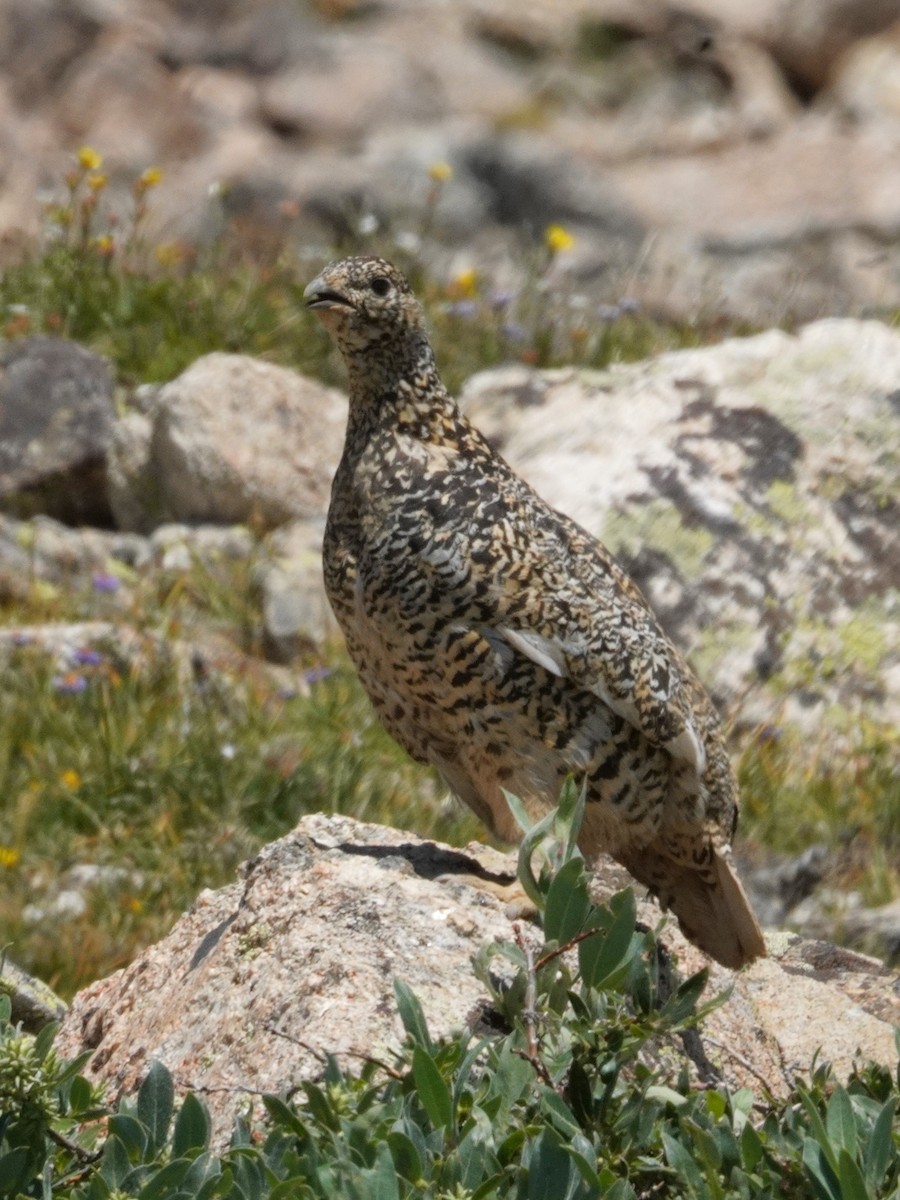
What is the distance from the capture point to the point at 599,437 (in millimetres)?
8656

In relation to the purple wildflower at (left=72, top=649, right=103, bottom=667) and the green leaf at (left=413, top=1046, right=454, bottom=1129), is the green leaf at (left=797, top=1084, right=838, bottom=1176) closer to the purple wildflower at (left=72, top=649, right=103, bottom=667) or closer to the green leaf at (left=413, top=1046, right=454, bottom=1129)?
the green leaf at (left=413, top=1046, right=454, bottom=1129)

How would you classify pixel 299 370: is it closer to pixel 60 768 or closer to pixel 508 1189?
pixel 60 768

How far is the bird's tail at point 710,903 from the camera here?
205 inches

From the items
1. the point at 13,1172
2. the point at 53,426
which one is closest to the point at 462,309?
the point at 53,426

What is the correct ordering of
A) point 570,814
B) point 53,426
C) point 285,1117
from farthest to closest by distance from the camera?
1. point 53,426
2. point 570,814
3. point 285,1117

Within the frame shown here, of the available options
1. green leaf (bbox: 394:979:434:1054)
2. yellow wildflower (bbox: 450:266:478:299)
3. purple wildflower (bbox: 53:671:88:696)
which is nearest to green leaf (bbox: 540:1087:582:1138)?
green leaf (bbox: 394:979:434:1054)

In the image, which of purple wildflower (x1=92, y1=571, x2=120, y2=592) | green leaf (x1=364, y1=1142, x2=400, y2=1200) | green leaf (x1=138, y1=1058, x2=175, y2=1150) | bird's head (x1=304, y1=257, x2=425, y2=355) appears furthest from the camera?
purple wildflower (x1=92, y1=571, x2=120, y2=592)

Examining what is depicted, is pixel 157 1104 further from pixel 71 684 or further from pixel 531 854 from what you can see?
pixel 71 684

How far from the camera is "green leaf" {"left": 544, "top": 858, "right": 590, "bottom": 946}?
11.2 feet

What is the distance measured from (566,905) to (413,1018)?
372 millimetres

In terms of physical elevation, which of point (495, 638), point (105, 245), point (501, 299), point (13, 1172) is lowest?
point (13, 1172)

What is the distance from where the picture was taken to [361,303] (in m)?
5.01

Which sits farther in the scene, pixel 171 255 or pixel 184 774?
pixel 171 255

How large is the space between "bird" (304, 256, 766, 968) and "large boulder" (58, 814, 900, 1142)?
25cm
